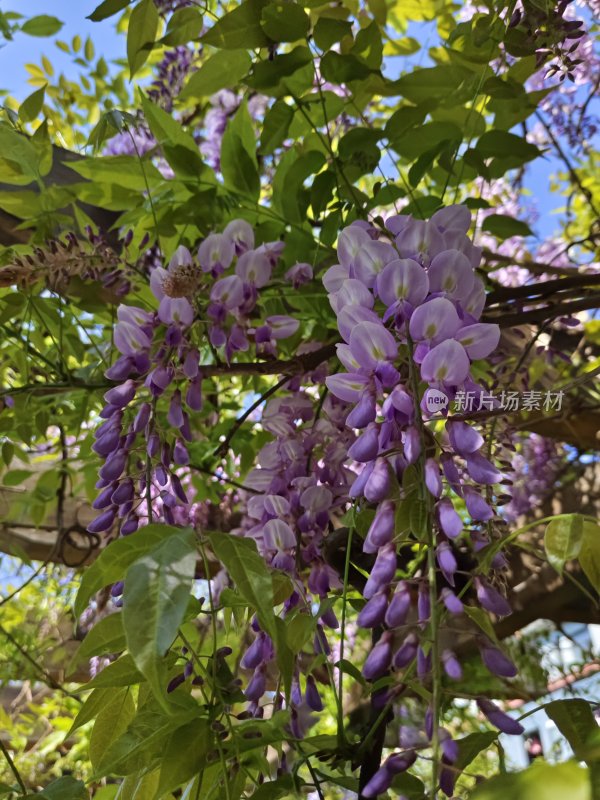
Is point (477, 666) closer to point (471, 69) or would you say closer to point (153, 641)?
point (471, 69)

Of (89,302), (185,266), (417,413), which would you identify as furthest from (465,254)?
(89,302)

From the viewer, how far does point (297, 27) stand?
745mm

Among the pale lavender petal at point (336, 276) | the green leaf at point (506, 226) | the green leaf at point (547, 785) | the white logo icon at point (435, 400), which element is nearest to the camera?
the green leaf at point (547, 785)

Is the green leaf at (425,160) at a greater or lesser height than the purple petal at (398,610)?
greater

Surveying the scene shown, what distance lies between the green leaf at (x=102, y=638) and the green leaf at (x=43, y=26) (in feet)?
3.56

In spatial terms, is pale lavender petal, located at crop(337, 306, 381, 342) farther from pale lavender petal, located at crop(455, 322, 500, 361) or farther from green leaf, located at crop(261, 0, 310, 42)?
green leaf, located at crop(261, 0, 310, 42)

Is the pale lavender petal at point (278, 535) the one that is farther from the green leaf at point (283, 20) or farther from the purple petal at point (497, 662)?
the green leaf at point (283, 20)

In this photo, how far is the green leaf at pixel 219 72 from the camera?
2.65ft

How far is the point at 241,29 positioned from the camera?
2.44 ft

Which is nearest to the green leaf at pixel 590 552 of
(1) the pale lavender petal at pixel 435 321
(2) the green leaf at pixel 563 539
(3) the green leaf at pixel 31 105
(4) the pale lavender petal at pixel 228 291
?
(2) the green leaf at pixel 563 539

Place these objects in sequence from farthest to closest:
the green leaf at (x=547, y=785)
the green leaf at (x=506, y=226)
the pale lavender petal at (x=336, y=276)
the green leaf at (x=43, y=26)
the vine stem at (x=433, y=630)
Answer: the green leaf at (x=43, y=26) < the green leaf at (x=506, y=226) < the pale lavender petal at (x=336, y=276) < the vine stem at (x=433, y=630) < the green leaf at (x=547, y=785)

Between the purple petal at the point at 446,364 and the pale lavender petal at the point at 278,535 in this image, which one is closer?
the purple petal at the point at 446,364

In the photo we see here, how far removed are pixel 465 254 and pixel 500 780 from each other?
0.36 m

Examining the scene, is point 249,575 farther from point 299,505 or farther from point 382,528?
point 299,505
